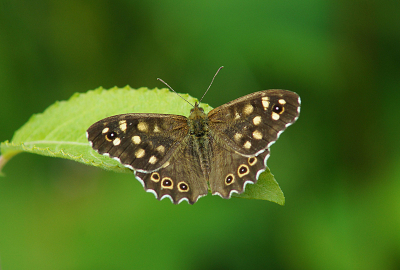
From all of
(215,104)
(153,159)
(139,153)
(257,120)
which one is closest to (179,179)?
(153,159)

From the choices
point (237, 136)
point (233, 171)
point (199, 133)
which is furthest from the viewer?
point (199, 133)

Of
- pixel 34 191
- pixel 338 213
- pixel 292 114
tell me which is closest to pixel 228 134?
pixel 292 114

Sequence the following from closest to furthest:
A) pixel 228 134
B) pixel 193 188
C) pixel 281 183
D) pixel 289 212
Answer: pixel 193 188
pixel 228 134
pixel 289 212
pixel 281 183

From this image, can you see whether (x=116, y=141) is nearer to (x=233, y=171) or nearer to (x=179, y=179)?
(x=179, y=179)

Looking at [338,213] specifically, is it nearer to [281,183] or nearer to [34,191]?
[281,183]

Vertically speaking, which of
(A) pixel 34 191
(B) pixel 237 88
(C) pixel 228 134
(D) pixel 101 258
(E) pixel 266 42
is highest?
(E) pixel 266 42

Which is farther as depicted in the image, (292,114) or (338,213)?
(338,213)

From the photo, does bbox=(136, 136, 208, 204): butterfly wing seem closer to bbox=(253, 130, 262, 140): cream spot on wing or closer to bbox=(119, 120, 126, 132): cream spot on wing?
bbox=(119, 120, 126, 132): cream spot on wing

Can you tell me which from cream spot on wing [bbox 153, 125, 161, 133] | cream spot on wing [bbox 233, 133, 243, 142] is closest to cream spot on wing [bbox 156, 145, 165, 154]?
cream spot on wing [bbox 153, 125, 161, 133]
